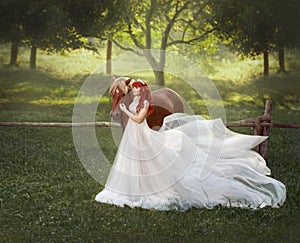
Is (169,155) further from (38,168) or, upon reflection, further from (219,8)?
(219,8)

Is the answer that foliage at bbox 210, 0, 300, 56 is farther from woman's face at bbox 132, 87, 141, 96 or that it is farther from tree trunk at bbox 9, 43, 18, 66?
woman's face at bbox 132, 87, 141, 96

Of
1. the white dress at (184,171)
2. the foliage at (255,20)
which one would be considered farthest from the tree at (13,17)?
the white dress at (184,171)

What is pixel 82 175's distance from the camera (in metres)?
6.84

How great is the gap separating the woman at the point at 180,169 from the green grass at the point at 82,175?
0.15 metres

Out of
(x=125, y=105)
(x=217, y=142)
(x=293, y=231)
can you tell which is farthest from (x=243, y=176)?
(x=125, y=105)

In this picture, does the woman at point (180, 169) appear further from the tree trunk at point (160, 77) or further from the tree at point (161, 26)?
the tree at point (161, 26)

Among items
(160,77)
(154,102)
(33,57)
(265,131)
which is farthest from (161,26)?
(154,102)

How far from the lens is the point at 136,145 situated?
5.04 m

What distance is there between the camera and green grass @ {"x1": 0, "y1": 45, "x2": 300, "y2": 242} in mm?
4546

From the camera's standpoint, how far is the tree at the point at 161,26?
32.2 feet

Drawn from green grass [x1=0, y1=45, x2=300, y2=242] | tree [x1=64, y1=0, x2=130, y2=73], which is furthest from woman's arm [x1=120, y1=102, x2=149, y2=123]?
tree [x1=64, y1=0, x2=130, y2=73]

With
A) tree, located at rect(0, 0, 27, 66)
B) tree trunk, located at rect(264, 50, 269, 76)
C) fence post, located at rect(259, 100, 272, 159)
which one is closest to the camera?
fence post, located at rect(259, 100, 272, 159)

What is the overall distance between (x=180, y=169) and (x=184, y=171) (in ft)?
0.13

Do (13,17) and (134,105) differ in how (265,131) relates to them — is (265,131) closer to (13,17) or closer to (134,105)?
(134,105)
